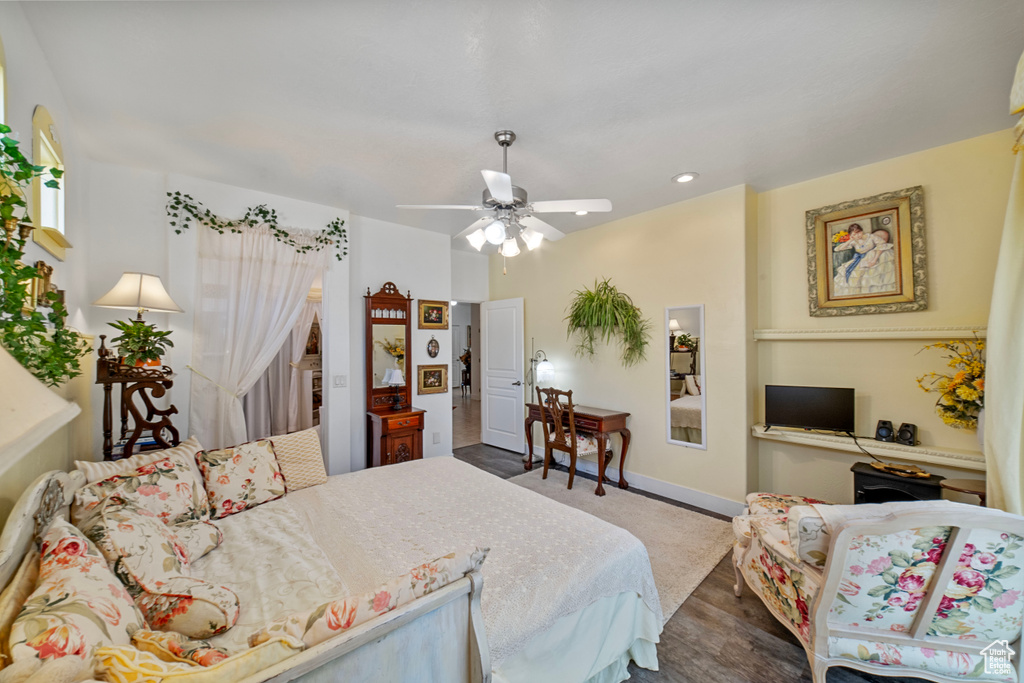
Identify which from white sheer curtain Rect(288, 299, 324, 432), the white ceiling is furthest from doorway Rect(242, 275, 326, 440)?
the white ceiling

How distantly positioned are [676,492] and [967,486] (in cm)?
184

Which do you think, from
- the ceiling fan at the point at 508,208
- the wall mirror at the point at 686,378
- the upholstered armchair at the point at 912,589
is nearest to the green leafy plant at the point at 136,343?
the ceiling fan at the point at 508,208

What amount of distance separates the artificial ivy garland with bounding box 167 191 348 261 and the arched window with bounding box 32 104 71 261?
80 cm

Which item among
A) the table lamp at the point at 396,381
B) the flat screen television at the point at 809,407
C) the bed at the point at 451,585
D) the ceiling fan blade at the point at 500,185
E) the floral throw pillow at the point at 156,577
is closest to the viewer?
the bed at the point at 451,585

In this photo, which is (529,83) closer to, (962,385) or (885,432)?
(962,385)

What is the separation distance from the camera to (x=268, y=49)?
1668 millimetres

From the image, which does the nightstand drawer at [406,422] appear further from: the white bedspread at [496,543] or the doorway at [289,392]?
the doorway at [289,392]

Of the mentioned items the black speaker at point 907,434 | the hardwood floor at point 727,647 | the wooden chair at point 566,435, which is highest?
the black speaker at point 907,434

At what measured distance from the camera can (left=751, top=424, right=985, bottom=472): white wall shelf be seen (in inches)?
93.5

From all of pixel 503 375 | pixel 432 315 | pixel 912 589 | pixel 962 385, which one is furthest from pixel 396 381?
pixel 962 385

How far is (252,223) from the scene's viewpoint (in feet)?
10.5

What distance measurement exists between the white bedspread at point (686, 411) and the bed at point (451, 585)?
2.00m

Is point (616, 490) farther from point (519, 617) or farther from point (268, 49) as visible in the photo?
point (268, 49)

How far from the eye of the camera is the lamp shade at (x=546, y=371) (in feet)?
15.3
